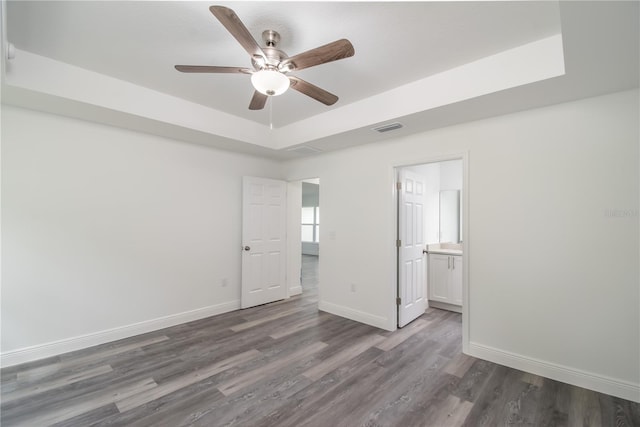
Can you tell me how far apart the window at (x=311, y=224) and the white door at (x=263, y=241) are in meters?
5.91

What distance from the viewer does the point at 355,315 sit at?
4.11m

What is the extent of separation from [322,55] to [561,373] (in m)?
3.27

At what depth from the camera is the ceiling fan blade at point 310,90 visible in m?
2.17

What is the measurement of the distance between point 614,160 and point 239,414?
11.6 feet

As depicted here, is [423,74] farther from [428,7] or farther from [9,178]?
[9,178]

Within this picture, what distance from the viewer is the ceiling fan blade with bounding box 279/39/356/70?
175 cm

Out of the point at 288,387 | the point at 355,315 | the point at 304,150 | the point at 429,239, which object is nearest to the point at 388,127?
the point at 304,150

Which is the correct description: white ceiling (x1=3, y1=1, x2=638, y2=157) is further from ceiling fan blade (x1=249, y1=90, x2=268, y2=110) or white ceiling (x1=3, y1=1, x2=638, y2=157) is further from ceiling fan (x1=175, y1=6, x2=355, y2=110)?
ceiling fan blade (x1=249, y1=90, x2=268, y2=110)

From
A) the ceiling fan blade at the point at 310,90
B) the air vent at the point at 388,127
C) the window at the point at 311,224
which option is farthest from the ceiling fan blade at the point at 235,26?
the window at the point at 311,224

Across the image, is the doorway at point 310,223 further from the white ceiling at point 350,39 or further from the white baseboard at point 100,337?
the white ceiling at point 350,39

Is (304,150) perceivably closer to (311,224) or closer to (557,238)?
(557,238)

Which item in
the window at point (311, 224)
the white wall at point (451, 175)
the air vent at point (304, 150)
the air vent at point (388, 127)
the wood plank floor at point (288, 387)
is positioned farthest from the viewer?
the window at point (311, 224)

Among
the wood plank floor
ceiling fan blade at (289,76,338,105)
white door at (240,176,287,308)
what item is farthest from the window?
ceiling fan blade at (289,76,338,105)

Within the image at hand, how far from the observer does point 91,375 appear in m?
2.62
